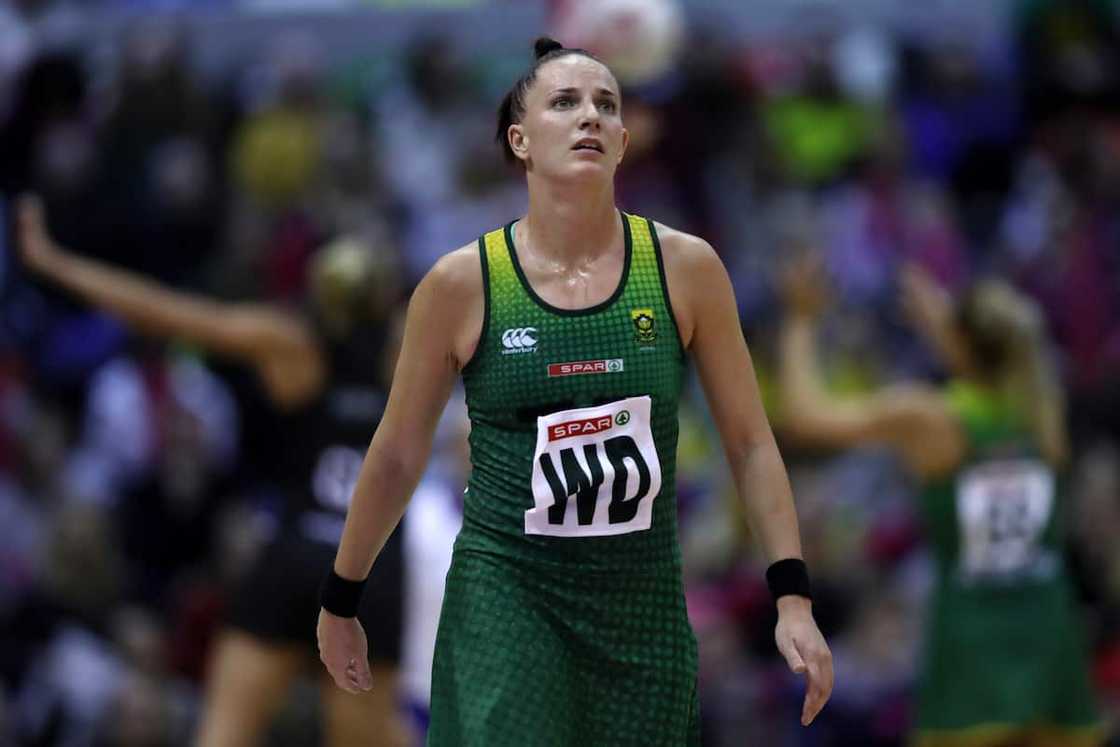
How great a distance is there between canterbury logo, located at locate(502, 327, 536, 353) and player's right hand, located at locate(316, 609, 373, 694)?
2.46 ft

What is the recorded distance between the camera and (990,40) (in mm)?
11312

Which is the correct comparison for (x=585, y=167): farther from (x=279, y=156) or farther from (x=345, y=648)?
(x=279, y=156)

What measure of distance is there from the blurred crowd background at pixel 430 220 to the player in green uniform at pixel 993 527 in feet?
5.52

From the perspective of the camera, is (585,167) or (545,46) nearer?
(585,167)

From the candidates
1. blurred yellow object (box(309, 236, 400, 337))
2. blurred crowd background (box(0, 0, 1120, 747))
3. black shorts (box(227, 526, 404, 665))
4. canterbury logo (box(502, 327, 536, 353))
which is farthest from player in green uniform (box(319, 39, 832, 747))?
blurred crowd background (box(0, 0, 1120, 747))

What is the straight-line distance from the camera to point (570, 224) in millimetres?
3973

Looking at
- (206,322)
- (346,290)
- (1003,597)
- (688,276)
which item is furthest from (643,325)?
(1003,597)

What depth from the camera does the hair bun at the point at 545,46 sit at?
4.14 m

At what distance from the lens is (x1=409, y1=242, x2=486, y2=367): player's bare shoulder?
12.8 feet

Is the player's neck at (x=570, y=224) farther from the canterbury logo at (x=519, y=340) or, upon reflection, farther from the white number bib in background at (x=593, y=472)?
the white number bib in background at (x=593, y=472)

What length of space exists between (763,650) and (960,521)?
76.2 inches

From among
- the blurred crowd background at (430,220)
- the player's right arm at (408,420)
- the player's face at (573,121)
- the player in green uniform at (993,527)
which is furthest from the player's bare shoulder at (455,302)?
the blurred crowd background at (430,220)

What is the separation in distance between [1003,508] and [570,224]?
3.17 metres

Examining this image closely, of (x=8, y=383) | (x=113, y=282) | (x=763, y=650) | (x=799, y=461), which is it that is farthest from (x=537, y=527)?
(x=8, y=383)
